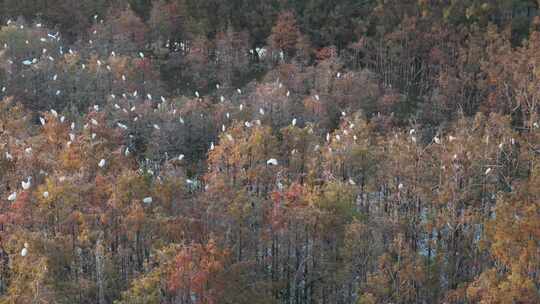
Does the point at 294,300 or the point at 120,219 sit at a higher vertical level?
the point at 120,219

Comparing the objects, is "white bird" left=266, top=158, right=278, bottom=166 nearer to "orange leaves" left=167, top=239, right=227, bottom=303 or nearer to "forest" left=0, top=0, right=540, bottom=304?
"forest" left=0, top=0, right=540, bottom=304

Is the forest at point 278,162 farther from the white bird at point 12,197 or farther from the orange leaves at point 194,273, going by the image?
the white bird at point 12,197

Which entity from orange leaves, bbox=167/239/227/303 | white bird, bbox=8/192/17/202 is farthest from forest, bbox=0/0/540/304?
white bird, bbox=8/192/17/202

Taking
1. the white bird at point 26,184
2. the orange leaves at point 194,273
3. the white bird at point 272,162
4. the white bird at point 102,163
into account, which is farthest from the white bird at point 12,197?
the white bird at point 272,162

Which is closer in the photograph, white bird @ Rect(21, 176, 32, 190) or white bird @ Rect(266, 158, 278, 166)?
white bird @ Rect(21, 176, 32, 190)

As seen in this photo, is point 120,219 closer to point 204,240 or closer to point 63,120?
point 204,240

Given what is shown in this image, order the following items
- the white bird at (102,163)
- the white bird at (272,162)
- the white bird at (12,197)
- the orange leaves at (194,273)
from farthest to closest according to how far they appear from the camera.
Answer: the white bird at (272,162) → the white bird at (102,163) → the white bird at (12,197) → the orange leaves at (194,273)

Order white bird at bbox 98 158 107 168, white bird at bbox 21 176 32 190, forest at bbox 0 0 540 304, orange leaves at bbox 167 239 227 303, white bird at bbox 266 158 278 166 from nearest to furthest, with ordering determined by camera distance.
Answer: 1. orange leaves at bbox 167 239 227 303
2. forest at bbox 0 0 540 304
3. white bird at bbox 21 176 32 190
4. white bird at bbox 98 158 107 168
5. white bird at bbox 266 158 278 166

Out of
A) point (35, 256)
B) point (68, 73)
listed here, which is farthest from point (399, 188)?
point (68, 73)
